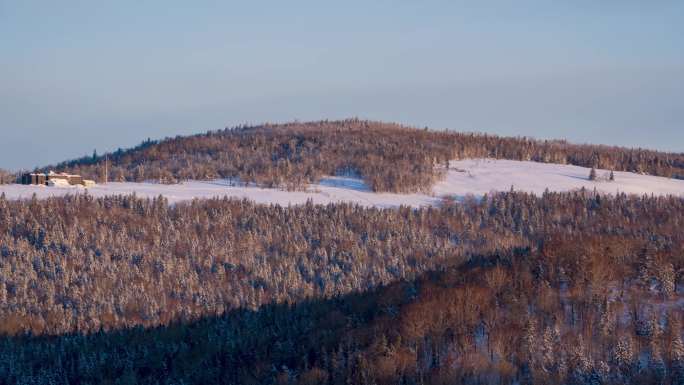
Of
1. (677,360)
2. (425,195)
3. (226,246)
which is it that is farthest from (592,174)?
(677,360)

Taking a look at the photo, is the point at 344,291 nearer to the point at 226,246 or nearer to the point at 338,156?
the point at 226,246

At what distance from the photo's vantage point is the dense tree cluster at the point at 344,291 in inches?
Result: 1615

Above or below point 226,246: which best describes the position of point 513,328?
above

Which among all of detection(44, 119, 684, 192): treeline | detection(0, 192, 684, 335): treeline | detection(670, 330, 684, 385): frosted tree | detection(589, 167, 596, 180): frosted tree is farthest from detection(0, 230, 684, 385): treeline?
detection(589, 167, 596, 180): frosted tree

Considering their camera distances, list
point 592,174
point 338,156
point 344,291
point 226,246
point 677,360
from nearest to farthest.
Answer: point 677,360
point 344,291
point 226,246
point 592,174
point 338,156

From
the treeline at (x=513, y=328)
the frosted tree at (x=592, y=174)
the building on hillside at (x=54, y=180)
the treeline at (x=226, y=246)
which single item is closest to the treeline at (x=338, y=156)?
the building on hillside at (x=54, y=180)

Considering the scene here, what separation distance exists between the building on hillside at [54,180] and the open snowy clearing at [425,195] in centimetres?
176

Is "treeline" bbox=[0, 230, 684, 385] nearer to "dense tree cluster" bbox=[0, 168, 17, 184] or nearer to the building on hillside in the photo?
the building on hillside

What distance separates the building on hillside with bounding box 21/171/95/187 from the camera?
4656 inches

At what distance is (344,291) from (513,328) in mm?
44270

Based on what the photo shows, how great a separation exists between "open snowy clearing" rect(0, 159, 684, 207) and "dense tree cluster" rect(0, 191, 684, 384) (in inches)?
169

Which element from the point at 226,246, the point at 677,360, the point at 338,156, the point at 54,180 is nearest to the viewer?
the point at 677,360

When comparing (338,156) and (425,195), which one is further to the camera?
(338,156)

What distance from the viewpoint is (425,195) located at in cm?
12150
